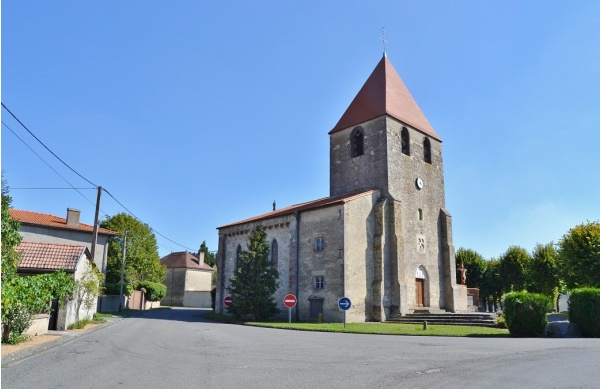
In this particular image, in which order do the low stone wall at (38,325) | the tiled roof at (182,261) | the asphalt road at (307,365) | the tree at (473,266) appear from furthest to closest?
the tiled roof at (182,261)
the tree at (473,266)
the low stone wall at (38,325)
the asphalt road at (307,365)

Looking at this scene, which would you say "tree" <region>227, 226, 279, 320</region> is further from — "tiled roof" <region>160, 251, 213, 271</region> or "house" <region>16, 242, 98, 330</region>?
"tiled roof" <region>160, 251, 213, 271</region>

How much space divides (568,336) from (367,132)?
704 inches

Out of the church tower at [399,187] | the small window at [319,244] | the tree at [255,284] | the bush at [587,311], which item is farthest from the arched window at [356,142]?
the bush at [587,311]

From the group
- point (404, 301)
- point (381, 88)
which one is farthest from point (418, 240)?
point (381, 88)

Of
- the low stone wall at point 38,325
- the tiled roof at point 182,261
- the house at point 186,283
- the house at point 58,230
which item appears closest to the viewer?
the low stone wall at point 38,325

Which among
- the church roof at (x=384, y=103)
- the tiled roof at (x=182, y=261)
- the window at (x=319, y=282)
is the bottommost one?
the window at (x=319, y=282)

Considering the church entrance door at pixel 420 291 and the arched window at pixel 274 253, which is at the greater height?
the arched window at pixel 274 253

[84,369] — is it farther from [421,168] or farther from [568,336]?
[421,168]

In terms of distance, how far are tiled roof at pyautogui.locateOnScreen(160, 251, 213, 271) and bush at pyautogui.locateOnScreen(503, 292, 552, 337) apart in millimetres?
54433

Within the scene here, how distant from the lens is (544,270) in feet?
147

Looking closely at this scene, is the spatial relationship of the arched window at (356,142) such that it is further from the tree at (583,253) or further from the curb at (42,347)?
the curb at (42,347)

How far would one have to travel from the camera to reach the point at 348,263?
2622cm

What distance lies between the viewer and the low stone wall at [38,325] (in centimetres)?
1606

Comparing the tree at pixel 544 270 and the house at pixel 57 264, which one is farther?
the tree at pixel 544 270
